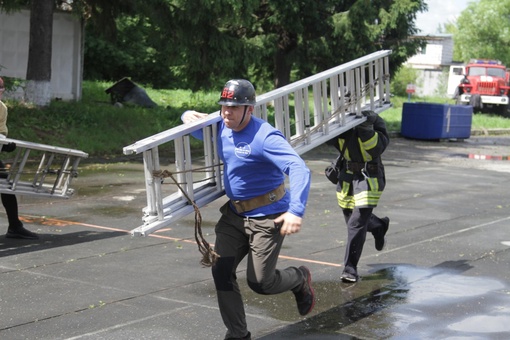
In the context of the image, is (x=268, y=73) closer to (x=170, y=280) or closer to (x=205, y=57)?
(x=205, y=57)

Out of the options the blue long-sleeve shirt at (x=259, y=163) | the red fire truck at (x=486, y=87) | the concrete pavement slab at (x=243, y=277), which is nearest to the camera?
the blue long-sleeve shirt at (x=259, y=163)

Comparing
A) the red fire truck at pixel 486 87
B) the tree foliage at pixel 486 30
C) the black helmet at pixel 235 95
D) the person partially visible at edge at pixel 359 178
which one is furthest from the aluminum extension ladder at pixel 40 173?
the tree foliage at pixel 486 30

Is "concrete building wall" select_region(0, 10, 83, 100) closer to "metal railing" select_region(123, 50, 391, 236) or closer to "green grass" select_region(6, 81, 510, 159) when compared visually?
"green grass" select_region(6, 81, 510, 159)

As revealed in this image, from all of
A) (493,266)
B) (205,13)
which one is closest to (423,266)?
(493,266)

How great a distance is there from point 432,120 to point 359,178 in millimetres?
21099

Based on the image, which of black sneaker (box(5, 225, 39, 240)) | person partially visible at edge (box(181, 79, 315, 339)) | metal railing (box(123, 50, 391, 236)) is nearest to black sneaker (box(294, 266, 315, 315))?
person partially visible at edge (box(181, 79, 315, 339))

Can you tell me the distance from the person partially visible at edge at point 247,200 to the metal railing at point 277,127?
39 centimetres

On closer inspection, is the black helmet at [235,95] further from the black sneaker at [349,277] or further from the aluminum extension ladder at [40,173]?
the aluminum extension ladder at [40,173]

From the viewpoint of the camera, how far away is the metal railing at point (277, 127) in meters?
Answer: 5.98

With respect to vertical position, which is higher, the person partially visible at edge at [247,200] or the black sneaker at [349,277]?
the person partially visible at edge at [247,200]

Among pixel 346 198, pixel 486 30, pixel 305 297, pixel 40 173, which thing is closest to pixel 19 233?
pixel 40 173

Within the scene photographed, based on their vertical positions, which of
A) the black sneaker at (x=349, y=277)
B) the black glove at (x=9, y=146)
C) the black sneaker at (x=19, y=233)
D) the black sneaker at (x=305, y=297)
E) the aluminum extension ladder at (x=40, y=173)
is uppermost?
the black glove at (x=9, y=146)

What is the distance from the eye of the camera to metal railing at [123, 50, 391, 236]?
5977 millimetres

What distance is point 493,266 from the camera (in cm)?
907
